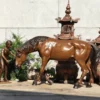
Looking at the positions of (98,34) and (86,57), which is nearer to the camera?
(86,57)

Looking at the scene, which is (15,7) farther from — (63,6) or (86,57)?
(86,57)

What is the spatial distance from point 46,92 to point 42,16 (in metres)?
3.12

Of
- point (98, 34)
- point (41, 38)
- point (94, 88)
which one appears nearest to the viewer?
point (94, 88)

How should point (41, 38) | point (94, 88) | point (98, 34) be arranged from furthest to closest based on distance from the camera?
point (98, 34)
point (41, 38)
point (94, 88)

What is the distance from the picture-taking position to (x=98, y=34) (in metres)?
8.35

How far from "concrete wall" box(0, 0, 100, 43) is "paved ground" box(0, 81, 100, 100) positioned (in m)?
1.98

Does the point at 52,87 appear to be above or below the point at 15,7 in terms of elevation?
below

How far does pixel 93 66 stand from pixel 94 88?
28.2 inches

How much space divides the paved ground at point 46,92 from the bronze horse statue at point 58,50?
1.43ft

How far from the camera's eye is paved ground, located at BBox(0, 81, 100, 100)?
561cm

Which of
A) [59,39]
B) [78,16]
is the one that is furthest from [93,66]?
[78,16]

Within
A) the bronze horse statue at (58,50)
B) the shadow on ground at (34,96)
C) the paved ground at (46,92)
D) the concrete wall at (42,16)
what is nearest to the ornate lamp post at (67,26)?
the bronze horse statue at (58,50)

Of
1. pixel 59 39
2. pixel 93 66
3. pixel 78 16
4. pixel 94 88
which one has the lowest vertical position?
pixel 94 88

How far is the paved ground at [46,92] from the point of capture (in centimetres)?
561
